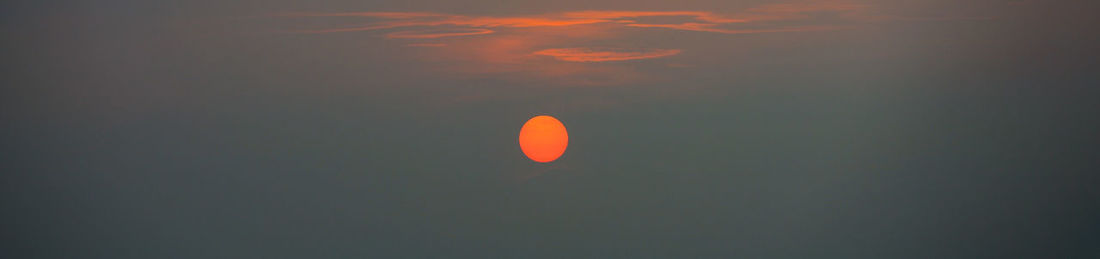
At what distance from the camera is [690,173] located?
71.8 inches

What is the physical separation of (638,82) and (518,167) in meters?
0.40

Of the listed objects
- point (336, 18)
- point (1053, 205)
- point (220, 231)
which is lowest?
point (220, 231)

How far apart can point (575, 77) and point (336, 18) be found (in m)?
0.64

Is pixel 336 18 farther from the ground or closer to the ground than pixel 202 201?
farther from the ground

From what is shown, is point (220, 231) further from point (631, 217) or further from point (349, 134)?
point (631, 217)

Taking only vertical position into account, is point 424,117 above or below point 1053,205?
above

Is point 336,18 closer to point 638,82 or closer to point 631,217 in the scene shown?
point 638,82

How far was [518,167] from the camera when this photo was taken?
183 centimetres

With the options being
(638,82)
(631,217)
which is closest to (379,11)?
(638,82)

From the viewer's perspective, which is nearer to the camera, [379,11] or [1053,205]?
[379,11]

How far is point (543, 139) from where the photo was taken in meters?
1.81

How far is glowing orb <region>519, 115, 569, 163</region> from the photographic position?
179 centimetres

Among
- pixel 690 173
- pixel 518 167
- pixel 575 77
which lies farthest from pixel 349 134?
pixel 690 173

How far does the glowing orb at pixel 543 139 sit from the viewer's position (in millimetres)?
1791
